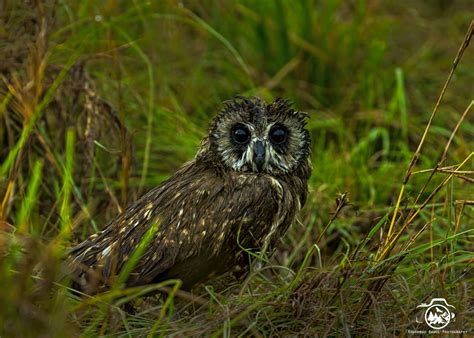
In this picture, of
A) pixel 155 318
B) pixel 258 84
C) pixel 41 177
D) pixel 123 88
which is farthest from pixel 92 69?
pixel 155 318

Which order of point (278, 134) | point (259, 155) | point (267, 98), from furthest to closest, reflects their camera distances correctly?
1. point (267, 98)
2. point (278, 134)
3. point (259, 155)

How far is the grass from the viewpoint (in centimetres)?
346

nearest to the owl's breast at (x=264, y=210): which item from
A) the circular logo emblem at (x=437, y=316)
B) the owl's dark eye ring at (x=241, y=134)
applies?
the owl's dark eye ring at (x=241, y=134)

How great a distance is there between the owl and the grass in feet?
0.47

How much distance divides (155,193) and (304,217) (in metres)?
1.45

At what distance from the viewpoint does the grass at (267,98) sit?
11.4ft

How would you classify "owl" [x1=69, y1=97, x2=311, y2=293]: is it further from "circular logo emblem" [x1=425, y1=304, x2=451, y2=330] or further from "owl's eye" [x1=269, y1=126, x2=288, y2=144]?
"circular logo emblem" [x1=425, y1=304, x2=451, y2=330]

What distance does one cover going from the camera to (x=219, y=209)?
12.6 feet

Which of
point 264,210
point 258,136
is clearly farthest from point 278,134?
point 264,210

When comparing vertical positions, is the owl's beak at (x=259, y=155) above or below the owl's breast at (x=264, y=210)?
above

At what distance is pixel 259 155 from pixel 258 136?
10 cm

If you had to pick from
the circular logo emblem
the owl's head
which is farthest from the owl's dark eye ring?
the circular logo emblem

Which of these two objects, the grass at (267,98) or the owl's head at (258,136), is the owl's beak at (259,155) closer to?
the owl's head at (258,136)

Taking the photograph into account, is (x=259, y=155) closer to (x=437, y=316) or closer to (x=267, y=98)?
(x=437, y=316)
